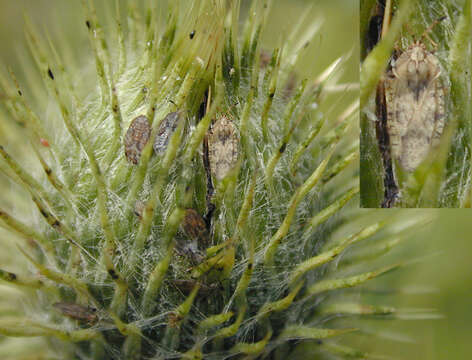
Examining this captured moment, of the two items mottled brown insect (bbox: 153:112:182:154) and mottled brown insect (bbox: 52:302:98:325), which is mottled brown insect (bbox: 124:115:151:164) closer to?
mottled brown insect (bbox: 153:112:182:154)

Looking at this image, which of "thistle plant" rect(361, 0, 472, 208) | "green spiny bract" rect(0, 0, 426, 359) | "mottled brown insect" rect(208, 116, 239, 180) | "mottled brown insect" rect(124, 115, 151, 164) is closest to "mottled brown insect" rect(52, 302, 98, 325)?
"green spiny bract" rect(0, 0, 426, 359)

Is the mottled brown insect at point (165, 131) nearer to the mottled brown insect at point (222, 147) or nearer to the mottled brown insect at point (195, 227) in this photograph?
the mottled brown insect at point (222, 147)

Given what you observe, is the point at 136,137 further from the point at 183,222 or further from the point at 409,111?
the point at 409,111

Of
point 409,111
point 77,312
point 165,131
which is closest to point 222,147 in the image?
point 165,131

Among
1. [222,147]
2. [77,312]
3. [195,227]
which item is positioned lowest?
[77,312]

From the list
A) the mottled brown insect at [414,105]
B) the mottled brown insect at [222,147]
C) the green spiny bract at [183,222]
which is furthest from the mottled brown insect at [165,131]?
the mottled brown insect at [414,105]

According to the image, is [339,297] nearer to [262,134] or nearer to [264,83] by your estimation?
[262,134]
